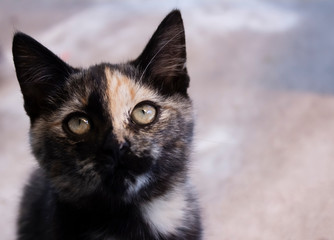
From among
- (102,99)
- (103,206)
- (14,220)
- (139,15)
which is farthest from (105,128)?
(139,15)

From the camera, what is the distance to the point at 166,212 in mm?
1109

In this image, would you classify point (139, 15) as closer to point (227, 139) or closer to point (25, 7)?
point (25, 7)

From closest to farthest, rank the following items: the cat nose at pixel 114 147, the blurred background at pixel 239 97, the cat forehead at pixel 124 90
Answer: the cat nose at pixel 114 147
the cat forehead at pixel 124 90
the blurred background at pixel 239 97

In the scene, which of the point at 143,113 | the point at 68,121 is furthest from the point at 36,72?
the point at 143,113

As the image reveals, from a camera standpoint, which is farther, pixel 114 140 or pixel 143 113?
pixel 143 113

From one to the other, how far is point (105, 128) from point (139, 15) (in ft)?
5.99

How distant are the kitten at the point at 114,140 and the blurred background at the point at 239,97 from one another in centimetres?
15

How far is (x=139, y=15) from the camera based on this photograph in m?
2.68

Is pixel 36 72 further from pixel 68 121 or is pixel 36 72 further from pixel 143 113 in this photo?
pixel 143 113

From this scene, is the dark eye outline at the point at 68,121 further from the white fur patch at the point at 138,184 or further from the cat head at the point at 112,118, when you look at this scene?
the white fur patch at the point at 138,184

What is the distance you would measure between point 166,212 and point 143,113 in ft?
0.84

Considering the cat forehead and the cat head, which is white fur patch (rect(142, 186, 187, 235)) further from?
the cat forehead

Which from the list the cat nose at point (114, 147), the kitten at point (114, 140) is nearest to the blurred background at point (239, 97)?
the kitten at point (114, 140)

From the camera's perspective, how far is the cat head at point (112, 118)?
967 millimetres
